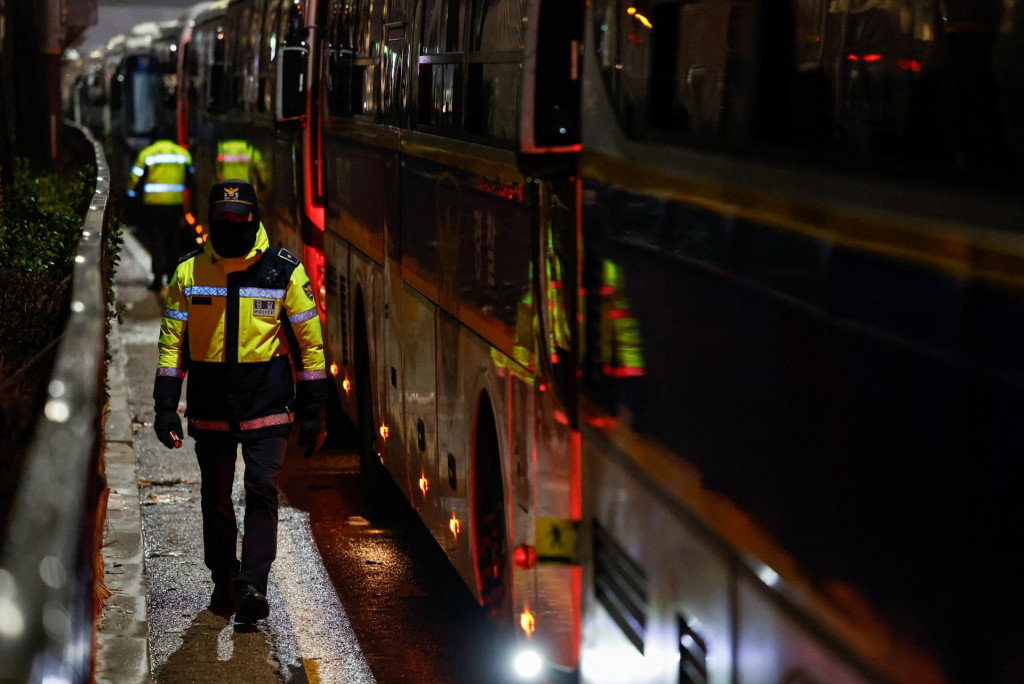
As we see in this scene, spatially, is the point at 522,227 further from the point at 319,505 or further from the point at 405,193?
the point at 319,505

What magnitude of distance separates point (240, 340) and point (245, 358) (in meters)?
0.08

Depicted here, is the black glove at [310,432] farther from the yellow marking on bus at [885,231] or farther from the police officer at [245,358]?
the yellow marking on bus at [885,231]

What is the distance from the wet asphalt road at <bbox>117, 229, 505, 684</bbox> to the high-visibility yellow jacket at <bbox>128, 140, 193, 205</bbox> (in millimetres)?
8383

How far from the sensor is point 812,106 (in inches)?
124

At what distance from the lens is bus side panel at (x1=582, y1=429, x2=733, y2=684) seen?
352 cm

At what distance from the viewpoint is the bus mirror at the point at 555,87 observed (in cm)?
475

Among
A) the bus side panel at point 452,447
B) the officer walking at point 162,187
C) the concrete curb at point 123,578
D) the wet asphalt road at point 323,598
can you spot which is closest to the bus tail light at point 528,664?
the bus side panel at point 452,447

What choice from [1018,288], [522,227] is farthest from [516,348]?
[1018,288]

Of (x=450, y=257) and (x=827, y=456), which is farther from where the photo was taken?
(x=450, y=257)

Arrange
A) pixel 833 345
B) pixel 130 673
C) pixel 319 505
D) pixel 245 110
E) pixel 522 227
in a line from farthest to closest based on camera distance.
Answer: pixel 245 110 → pixel 319 505 → pixel 130 673 → pixel 522 227 → pixel 833 345

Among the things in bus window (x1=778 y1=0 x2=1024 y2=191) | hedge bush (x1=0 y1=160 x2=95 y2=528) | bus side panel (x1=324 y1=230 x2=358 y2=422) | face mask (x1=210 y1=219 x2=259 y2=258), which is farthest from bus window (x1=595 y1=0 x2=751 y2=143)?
bus side panel (x1=324 y1=230 x2=358 y2=422)

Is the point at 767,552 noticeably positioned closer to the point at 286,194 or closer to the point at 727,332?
the point at 727,332

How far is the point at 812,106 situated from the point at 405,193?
4782mm

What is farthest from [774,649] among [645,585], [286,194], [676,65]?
[286,194]
